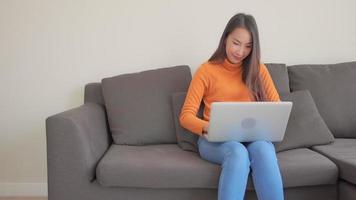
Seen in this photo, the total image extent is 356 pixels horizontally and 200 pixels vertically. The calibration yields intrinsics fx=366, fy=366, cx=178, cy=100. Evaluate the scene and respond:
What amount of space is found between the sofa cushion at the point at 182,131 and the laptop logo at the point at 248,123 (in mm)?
372

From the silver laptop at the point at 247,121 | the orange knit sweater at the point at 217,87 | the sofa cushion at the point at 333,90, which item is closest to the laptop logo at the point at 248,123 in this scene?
the silver laptop at the point at 247,121

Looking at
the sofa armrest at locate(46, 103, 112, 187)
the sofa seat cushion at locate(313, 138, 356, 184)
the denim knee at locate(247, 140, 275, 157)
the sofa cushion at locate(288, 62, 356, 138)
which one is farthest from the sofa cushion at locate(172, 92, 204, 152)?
the sofa cushion at locate(288, 62, 356, 138)

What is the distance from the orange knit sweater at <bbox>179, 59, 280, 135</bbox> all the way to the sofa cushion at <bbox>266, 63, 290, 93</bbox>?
0.91 ft

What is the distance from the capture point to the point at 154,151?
5.74ft

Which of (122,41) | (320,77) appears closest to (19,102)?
(122,41)

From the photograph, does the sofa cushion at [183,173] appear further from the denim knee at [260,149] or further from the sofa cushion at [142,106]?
the sofa cushion at [142,106]

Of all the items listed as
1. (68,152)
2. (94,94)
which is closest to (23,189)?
(94,94)

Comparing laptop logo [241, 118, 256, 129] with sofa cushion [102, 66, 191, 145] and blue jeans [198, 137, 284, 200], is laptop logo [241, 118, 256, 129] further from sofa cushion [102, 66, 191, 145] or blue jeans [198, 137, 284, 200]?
sofa cushion [102, 66, 191, 145]

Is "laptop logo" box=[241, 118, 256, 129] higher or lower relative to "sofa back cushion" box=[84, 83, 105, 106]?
higher

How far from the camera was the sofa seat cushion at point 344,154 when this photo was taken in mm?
1460

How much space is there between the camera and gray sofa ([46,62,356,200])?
1.51 m

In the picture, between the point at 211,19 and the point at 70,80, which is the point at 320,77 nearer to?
the point at 211,19

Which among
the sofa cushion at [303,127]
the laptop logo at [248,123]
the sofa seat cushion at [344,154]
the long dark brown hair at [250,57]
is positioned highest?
the long dark brown hair at [250,57]

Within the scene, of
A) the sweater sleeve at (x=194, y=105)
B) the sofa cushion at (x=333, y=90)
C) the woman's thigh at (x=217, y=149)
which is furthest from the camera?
the sofa cushion at (x=333, y=90)
